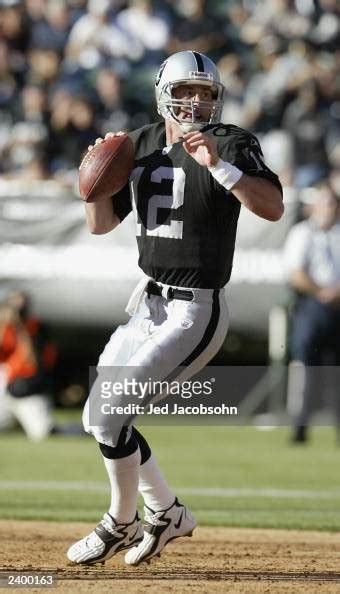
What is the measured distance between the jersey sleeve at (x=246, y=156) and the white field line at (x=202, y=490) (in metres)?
3.87

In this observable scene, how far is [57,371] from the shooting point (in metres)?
12.3

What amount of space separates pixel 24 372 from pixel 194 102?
21.8 feet

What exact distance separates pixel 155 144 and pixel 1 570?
2.20 metres

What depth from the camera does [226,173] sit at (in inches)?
197

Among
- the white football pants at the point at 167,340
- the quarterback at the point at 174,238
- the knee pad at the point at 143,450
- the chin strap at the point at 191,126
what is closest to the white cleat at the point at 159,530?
the quarterback at the point at 174,238

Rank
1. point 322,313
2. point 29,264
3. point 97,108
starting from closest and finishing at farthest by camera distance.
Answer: point 322,313, point 29,264, point 97,108

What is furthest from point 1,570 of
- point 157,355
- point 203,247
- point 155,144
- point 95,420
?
point 155,144

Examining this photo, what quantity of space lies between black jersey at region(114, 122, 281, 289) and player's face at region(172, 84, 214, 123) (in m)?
0.10

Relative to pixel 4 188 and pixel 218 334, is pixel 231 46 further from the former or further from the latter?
pixel 218 334

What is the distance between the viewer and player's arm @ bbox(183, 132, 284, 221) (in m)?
5.00

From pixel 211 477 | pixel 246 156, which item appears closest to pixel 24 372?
pixel 211 477

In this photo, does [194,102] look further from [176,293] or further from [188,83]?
[176,293]

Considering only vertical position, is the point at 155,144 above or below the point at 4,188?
above

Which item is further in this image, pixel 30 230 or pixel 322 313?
pixel 30 230
